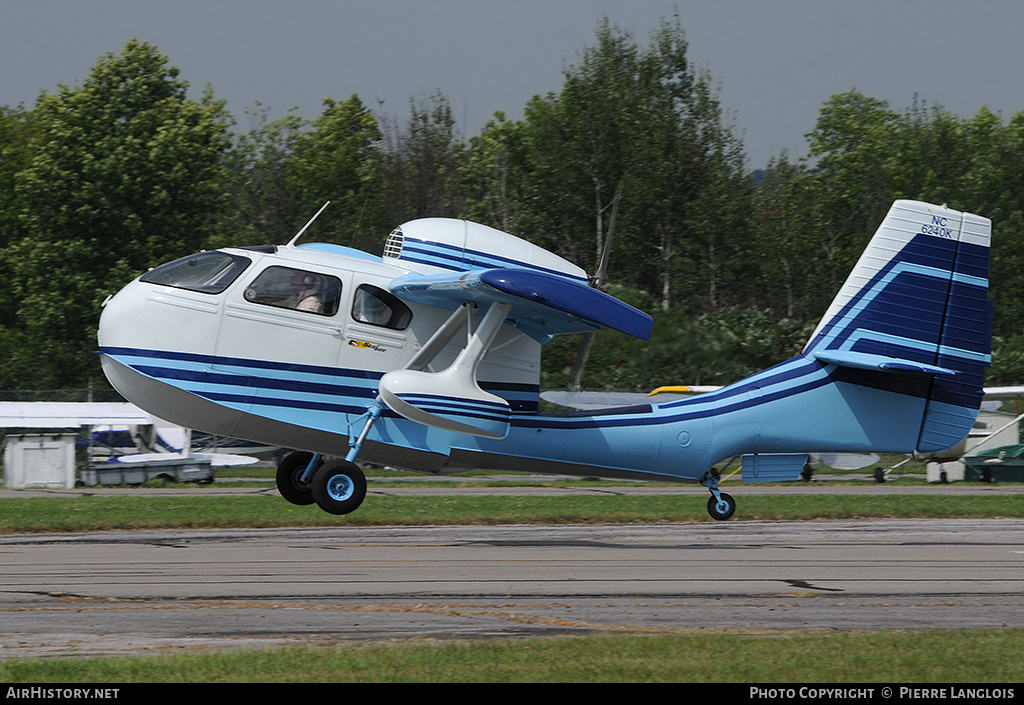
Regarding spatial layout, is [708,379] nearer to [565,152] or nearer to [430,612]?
[565,152]

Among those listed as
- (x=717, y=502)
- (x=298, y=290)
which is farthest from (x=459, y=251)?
(x=717, y=502)

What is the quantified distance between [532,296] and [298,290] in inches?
129

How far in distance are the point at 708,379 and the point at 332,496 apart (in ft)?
64.6

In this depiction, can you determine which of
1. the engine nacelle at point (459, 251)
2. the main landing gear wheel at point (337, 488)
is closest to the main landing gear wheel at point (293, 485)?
the main landing gear wheel at point (337, 488)

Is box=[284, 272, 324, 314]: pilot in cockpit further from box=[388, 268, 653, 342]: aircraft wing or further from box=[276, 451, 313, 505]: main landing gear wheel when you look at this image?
box=[276, 451, 313, 505]: main landing gear wheel

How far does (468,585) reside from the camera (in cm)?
1094

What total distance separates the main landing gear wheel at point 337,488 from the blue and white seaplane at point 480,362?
0.08 feet

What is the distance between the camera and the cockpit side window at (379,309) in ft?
47.8

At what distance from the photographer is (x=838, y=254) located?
5116 cm

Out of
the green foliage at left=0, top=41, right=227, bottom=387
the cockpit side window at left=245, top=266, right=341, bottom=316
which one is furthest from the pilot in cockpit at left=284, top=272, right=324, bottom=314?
the green foliage at left=0, top=41, right=227, bottom=387

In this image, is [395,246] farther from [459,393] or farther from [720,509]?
[720,509]

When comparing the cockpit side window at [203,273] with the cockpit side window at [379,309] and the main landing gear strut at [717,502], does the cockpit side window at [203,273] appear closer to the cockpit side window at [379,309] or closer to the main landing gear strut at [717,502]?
the cockpit side window at [379,309]

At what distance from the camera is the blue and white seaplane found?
1401cm

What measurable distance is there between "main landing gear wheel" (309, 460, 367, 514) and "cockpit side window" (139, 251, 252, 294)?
270 cm
